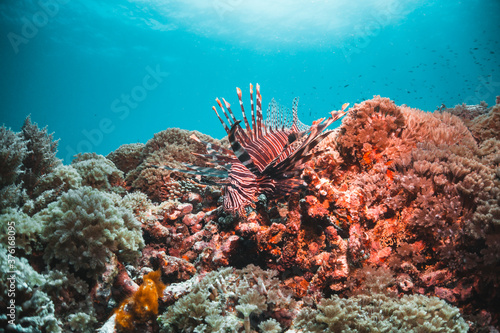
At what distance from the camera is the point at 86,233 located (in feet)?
8.05

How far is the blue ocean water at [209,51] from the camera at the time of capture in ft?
116

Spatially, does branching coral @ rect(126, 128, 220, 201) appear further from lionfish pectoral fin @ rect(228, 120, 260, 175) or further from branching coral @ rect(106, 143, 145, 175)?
lionfish pectoral fin @ rect(228, 120, 260, 175)

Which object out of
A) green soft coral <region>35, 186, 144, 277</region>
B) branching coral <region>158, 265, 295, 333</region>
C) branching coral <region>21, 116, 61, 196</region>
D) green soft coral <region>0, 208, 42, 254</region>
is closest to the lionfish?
branching coral <region>158, 265, 295, 333</region>

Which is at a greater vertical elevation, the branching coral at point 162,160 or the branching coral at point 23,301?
the branching coral at point 162,160

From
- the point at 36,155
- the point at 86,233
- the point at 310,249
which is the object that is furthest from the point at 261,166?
the point at 36,155

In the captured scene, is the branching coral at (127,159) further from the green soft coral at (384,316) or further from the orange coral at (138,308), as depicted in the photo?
the green soft coral at (384,316)

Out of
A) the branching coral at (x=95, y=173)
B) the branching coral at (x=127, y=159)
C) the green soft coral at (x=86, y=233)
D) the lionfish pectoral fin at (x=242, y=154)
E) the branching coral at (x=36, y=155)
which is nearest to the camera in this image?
the green soft coral at (x=86, y=233)

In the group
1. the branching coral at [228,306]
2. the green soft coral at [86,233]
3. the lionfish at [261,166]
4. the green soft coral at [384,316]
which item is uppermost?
the lionfish at [261,166]

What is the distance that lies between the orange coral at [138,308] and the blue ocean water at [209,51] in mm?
3350

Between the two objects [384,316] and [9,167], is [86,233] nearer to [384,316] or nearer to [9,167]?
[9,167]

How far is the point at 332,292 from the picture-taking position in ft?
8.76

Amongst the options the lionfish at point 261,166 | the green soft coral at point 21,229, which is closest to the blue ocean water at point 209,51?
the lionfish at point 261,166

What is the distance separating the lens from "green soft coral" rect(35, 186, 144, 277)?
2324mm

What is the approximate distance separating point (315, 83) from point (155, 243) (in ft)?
369
